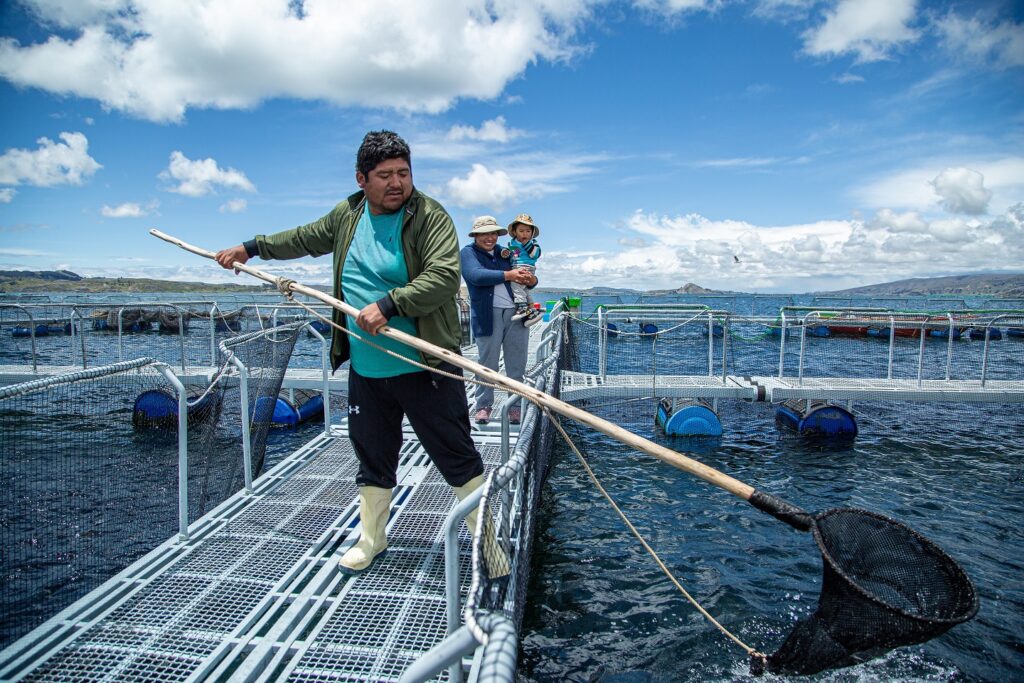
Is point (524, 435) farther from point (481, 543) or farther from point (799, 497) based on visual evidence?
point (799, 497)

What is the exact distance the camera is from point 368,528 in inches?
142

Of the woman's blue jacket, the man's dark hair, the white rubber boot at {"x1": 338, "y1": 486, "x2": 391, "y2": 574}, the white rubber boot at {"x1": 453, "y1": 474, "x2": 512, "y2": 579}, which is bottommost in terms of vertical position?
the white rubber boot at {"x1": 338, "y1": 486, "x2": 391, "y2": 574}

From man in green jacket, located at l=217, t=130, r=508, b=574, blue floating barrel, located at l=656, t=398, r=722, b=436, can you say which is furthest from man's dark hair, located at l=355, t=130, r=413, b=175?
blue floating barrel, located at l=656, t=398, r=722, b=436

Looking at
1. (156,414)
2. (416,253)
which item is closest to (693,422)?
(416,253)

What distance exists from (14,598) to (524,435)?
5.41 meters

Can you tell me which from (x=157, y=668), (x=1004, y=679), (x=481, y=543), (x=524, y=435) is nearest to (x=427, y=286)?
(x=524, y=435)

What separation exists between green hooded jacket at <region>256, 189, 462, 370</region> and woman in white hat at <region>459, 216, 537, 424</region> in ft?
6.91

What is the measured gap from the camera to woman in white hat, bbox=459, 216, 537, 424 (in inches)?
223

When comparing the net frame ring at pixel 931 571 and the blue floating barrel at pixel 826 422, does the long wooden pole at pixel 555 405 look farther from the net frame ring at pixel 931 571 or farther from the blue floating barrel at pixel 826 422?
the blue floating barrel at pixel 826 422

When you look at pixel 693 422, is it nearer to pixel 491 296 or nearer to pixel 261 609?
pixel 491 296

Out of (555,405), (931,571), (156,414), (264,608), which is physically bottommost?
(156,414)

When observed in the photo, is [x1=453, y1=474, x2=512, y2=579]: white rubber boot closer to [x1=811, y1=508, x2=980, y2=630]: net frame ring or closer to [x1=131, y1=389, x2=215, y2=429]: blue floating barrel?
[x1=811, y1=508, x2=980, y2=630]: net frame ring

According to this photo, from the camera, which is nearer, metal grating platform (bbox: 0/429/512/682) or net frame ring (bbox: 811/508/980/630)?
net frame ring (bbox: 811/508/980/630)

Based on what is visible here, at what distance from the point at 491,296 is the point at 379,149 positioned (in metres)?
2.92
